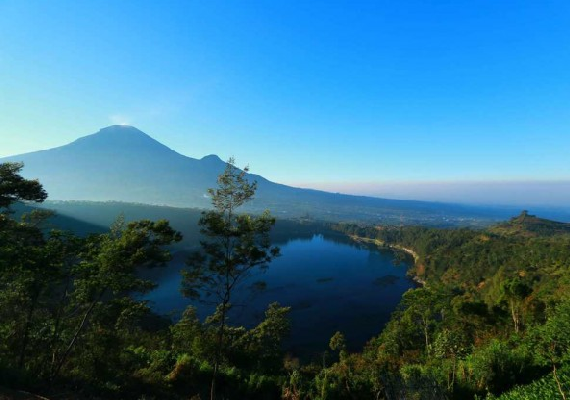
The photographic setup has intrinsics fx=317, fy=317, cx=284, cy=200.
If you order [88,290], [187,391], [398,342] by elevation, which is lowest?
[398,342]

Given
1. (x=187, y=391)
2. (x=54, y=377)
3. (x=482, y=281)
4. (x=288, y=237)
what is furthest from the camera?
(x=288, y=237)

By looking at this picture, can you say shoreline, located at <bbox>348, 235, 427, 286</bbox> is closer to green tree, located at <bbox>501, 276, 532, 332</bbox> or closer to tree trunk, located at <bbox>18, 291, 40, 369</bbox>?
green tree, located at <bbox>501, 276, 532, 332</bbox>

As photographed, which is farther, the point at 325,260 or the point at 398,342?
the point at 325,260

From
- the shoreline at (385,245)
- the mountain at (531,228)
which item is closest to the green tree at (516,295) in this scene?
the shoreline at (385,245)

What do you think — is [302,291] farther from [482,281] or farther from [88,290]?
[88,290]

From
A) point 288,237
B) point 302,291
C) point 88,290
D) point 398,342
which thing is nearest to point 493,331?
point 398,342
